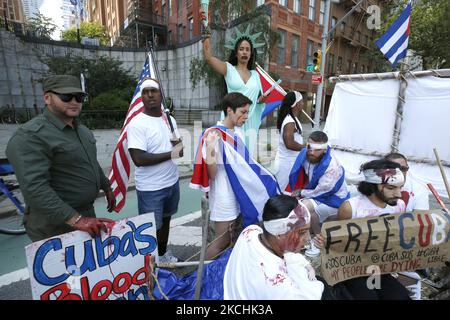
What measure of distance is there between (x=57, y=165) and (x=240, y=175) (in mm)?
1439

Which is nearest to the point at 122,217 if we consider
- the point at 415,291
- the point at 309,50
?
the point at 415,291

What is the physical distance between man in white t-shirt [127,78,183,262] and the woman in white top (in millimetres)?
1388

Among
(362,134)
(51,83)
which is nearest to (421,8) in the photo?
(362,134)

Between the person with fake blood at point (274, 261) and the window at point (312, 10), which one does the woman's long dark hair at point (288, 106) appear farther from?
the window at point (312, 10)

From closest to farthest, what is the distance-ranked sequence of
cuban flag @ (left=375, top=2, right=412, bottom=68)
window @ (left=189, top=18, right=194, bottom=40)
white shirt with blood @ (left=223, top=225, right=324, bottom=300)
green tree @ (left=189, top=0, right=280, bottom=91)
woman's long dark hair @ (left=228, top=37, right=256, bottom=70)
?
white shirt with blood @ (left=223, top=225, right=324, bottom=300) → woman's long dark hair @ (left=228, top=37, right=256, bottom=70) → cuban flag @ (left=375, top=2, right=412, bottom=68) → green tree @ (left=189, top=0, right=280, bottom=91) → window @ (left=189, top=18, right=194, bottom=40)

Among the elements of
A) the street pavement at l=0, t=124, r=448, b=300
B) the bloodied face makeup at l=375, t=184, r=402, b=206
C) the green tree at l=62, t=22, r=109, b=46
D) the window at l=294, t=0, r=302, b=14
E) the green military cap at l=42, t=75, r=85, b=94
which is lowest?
the street pavement at l=0, t=124, r=448, b=300

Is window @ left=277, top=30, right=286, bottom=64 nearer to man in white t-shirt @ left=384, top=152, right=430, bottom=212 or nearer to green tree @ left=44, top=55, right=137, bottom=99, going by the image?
green tree @ left=44, top=55, right=137, bottom=99

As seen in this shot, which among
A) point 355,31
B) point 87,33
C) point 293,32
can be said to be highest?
point 87,33

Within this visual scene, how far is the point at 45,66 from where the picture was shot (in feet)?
64.5

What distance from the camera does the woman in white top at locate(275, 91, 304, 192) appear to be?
133 inches

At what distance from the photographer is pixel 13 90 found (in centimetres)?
1855

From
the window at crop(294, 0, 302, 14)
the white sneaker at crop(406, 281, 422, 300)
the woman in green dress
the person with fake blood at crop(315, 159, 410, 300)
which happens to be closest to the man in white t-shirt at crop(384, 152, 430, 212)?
the person with fake blood at crop(315, 159, 410, 300)

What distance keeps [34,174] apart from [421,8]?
68.3 feet

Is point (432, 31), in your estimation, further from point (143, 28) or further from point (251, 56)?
point (143, 28)
